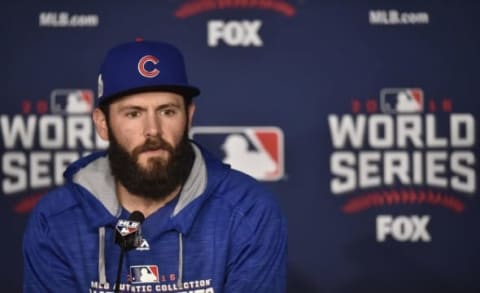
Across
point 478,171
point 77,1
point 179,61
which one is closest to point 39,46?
point 77,1

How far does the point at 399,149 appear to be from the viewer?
2.38 m

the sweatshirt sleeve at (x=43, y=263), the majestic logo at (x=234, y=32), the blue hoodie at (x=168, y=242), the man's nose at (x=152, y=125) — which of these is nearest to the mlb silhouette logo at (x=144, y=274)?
the blue hoodie at (x=168, y=242)

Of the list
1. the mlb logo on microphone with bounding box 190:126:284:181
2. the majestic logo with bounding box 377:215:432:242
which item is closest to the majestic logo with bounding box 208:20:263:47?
the mlb logo on microphone with bounding box 190:126:284:181

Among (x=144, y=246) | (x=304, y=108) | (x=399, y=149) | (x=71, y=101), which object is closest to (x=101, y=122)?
(x=144, y=246)

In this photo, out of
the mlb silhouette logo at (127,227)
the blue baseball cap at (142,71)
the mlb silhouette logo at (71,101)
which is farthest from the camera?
the mlb silhouette logo at (71,101)

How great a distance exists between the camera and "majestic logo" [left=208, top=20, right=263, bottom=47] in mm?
2357

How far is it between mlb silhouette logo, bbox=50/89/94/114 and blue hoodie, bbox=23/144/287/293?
2.91 ft

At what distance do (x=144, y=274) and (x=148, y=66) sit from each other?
36cm

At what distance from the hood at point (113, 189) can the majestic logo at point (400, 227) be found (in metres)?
0.99

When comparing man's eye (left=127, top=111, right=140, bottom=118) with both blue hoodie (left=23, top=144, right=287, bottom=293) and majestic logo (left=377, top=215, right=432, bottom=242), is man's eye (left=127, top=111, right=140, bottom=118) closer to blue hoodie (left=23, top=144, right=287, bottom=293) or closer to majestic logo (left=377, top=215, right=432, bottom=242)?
blue hoodie (left=23, top=144, right=287, bottom=293)

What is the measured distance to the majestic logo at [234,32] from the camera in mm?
2357

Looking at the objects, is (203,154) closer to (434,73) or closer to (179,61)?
(179,61)

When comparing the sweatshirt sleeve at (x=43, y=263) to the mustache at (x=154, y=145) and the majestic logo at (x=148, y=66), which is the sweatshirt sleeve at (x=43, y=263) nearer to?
the mustache at (x=154, y=145)

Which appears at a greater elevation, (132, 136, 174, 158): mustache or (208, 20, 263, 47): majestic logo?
(208, 20, 263, 47): majestic logo
